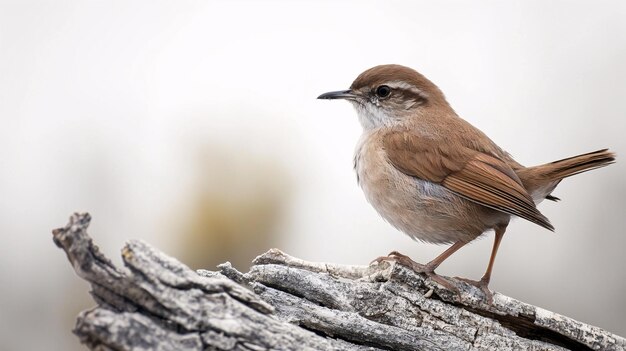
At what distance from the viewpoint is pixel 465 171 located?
19.3ft

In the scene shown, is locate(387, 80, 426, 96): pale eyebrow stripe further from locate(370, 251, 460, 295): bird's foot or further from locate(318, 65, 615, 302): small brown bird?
locate(370, 251, 460, 295): bird's foot

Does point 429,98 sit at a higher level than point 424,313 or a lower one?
higher

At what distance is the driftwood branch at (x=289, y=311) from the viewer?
11.8 feet

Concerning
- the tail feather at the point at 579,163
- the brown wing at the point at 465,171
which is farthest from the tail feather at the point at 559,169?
the brown wing at the point at 465,171

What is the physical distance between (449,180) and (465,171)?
0.14 m

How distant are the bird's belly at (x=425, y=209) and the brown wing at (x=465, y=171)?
7 cm

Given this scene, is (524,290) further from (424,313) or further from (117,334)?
(117,334)

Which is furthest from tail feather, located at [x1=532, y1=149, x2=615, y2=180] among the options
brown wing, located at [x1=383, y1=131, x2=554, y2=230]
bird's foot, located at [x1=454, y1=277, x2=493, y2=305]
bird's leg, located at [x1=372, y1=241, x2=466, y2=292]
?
bird's foot, located at [x1=454, y1=277, x2=493, y2=305]

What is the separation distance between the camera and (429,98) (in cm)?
676

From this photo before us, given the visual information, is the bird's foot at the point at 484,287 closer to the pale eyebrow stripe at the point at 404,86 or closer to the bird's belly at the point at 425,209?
the bird's belly at the point at 425,209

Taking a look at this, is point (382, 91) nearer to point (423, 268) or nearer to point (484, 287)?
point (423, 268)

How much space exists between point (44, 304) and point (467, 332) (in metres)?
4.37

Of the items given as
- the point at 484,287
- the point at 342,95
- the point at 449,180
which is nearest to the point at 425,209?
the point at 449,180

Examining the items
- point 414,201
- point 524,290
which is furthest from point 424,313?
point 524,290
